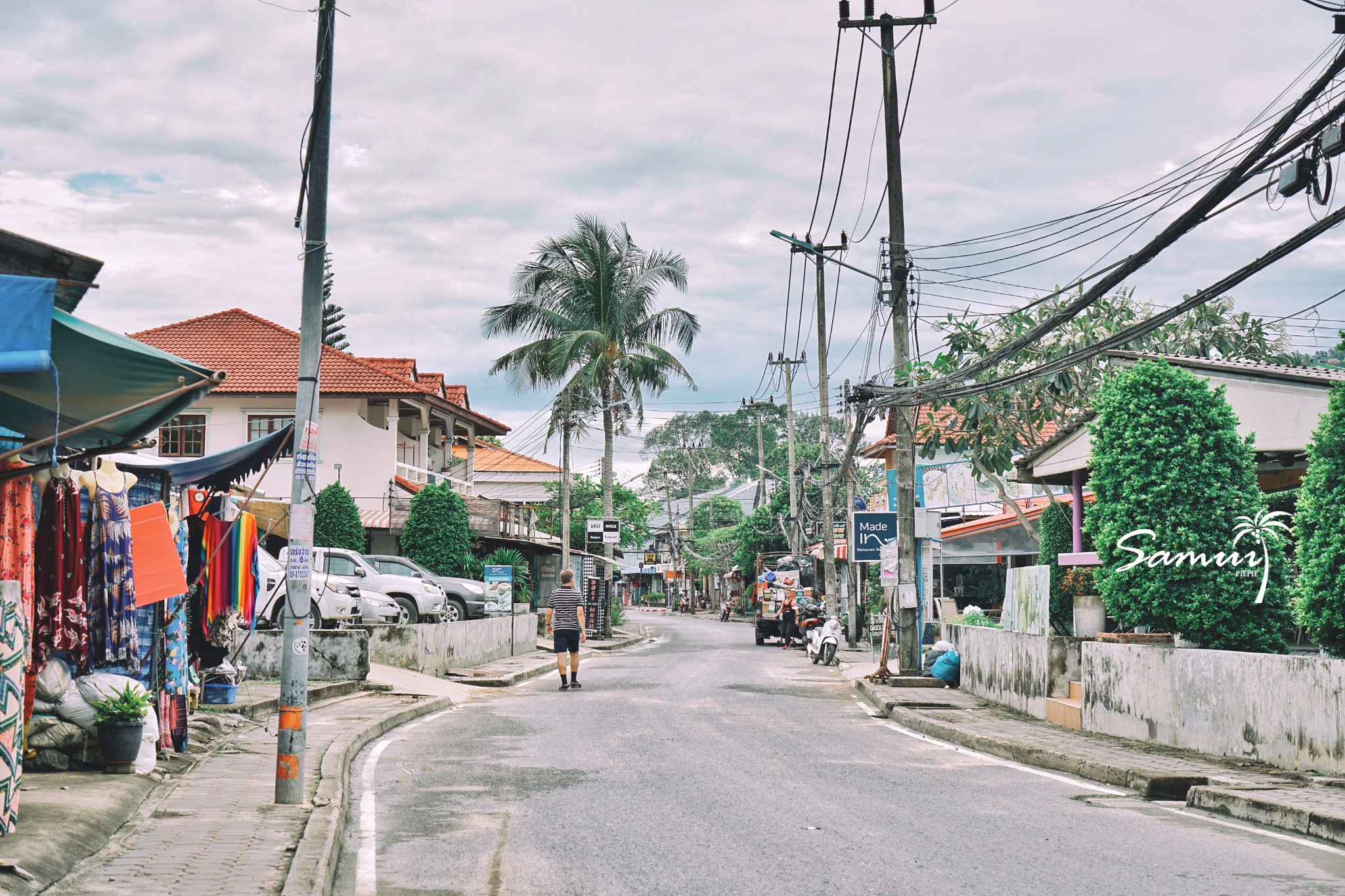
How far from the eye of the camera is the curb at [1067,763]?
32.7 feet

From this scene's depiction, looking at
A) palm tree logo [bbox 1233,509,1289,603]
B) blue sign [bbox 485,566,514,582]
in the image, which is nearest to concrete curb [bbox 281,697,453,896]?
palm tree logo [bbox 1233,509,1289,603]

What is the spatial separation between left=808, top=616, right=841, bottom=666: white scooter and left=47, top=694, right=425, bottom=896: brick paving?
61.9 ft

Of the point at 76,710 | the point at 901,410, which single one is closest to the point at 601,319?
the point at 901,410

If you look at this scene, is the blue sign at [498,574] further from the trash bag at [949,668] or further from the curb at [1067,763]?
the curb at [1067,763]

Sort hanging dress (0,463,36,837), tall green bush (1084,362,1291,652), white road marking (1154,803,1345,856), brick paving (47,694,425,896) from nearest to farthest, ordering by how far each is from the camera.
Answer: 1. brick paving (47,694,425,896)
2. hanging dress (0,463,36,837)
3. white road marking (1154,803,1345,856)
4. tall green bush (1084,362,1291,652)

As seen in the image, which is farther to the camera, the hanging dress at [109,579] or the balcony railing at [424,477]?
the balcony railing at [424,477]

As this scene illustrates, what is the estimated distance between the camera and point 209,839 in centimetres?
738

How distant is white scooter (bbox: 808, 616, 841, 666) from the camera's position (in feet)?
94.0

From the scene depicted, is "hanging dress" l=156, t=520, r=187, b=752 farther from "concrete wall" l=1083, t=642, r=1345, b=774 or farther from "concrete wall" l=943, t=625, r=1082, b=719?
"concrete wall" l=943, t=625, r=1082, b=719

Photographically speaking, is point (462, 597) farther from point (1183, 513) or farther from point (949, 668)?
point (1183, 513)

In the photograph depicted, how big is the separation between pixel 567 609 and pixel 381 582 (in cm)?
726

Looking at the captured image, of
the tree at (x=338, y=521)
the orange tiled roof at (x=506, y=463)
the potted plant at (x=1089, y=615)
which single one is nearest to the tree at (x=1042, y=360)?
the potted plant at (x=1089, y=615)

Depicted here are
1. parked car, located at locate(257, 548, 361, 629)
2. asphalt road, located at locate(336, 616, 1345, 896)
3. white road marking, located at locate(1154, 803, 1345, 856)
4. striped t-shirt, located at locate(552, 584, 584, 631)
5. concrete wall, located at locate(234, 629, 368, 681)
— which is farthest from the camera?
parked car, located at locate(257, 548, 361, 629)

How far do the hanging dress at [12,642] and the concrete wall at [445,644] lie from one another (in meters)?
11.0
